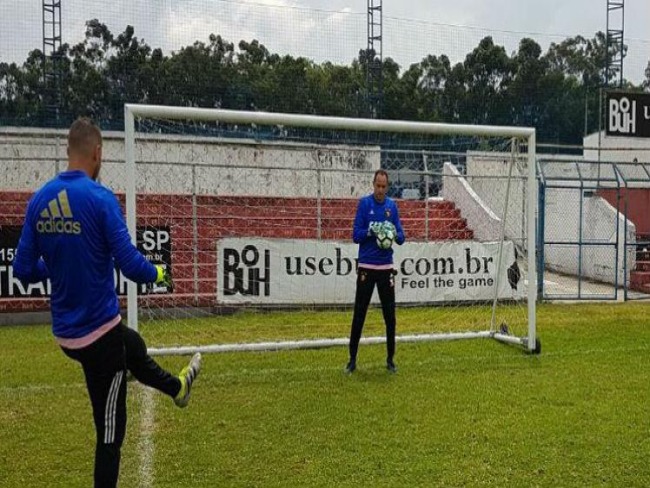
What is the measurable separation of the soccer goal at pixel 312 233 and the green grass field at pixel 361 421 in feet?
2.55

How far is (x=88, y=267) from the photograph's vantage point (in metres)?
3.60

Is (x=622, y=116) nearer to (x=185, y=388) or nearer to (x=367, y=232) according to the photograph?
(x=367, y=232)

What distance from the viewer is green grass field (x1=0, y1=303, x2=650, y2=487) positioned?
475 centimetres

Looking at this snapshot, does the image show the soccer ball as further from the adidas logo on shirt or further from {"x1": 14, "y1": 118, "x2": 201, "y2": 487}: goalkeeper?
the adidas logo on shirt

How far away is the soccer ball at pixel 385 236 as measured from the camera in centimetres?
732

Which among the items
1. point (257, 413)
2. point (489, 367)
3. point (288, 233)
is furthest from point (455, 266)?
point (257, 413)

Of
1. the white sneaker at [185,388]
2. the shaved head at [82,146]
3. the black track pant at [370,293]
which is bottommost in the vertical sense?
the white sneaker at [185,388]

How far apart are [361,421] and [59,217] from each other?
11.0 ft

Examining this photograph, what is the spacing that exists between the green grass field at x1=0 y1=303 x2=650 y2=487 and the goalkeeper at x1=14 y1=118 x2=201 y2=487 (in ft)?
3.48

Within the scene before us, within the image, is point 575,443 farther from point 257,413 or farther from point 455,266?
point 455,266

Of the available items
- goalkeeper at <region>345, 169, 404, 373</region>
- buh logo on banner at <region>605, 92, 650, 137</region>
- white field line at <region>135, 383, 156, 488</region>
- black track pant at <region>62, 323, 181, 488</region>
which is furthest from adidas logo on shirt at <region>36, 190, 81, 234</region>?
buh logo on banner at <region>605, 92, 650, 137</region>

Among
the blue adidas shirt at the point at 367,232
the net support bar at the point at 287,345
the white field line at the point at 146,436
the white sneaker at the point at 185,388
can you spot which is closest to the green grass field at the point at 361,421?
the white field line at the point at 146,436

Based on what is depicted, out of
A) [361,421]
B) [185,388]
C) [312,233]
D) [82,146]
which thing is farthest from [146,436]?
[312,233]

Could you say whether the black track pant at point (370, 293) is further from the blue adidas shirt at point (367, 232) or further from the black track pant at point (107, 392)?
the black track pant at point (107, 392)
